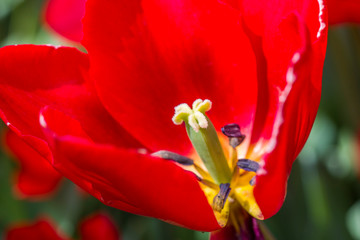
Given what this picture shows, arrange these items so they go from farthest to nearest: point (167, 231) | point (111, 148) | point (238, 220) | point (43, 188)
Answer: point (43, 188), point (167, 231), point (238, 220), point (111, 148)

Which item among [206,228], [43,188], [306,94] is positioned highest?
[306,94]

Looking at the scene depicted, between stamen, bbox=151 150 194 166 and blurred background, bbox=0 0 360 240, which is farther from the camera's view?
blurred background, bbox=0 0 360 240

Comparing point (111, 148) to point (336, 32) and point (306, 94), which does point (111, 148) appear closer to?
point (306, 94)

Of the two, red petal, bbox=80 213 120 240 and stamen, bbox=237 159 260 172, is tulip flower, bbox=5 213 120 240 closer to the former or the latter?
red petal, bbox=80 213 120 240

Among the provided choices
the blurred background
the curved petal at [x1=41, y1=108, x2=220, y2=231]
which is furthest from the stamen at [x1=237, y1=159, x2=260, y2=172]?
the blurred background

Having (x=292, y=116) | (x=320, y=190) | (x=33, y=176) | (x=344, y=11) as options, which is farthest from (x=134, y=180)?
(x=33, y=176)

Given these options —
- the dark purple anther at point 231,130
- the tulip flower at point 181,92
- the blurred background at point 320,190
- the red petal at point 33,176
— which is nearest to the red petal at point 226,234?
the tulip flower at point 181,92

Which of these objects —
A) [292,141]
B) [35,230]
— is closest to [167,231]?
[35,230]
